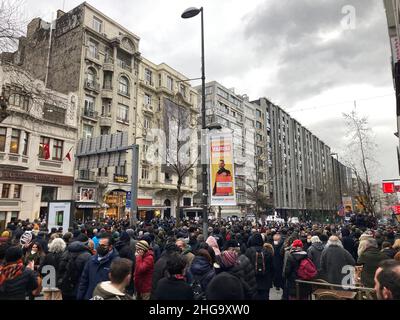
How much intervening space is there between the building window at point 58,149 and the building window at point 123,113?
822cm

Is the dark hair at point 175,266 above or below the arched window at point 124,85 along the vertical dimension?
below

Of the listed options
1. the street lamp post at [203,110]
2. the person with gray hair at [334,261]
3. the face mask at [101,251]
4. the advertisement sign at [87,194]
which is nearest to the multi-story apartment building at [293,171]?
the advertisement sign at [87,194]

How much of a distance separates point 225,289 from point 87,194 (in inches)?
1143

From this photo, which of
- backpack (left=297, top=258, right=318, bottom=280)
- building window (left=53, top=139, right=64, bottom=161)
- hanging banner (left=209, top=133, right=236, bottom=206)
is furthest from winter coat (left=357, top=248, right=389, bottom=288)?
building window (left=53, top=139, right=64, bottom=161)

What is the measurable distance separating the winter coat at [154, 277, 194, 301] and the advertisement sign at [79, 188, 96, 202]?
27748 mm

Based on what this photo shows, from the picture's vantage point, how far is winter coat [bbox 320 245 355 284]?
6559 mm

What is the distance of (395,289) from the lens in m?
2.66

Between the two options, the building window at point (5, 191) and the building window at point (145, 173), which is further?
the building window at point (145, 173)

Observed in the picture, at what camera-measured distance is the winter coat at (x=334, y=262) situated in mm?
6559

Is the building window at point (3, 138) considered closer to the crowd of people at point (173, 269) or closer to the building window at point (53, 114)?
the building window at point (53, 114)

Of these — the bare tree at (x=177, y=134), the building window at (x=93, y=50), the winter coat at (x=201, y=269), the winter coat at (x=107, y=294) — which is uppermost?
the building window at (x=93, y=50)

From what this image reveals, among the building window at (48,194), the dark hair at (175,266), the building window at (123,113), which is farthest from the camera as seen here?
the building window at (123,113)
